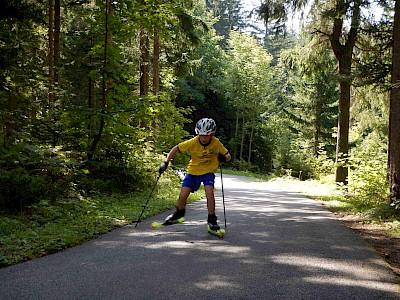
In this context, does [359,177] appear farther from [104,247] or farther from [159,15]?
[104,247]

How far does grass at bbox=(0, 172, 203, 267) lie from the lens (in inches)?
207

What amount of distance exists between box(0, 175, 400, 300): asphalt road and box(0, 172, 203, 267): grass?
11.0 inches

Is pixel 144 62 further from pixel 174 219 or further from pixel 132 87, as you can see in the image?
pixel 174 219

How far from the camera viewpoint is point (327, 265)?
4875mm

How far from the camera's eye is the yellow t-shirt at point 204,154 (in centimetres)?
689

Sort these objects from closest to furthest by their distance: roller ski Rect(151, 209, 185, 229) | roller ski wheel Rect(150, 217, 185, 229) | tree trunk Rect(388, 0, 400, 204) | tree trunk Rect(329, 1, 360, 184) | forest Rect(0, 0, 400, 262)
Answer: roller ski wheel Rect(150, 217, 185, 229)
roller ski Rect(151, 209, 185, 229)
forest Rect(0, 0, 400, 262)
tree trunk Rect(388, 0, 400, 204)
tree trunk Rect(329, 1, 360, 184)

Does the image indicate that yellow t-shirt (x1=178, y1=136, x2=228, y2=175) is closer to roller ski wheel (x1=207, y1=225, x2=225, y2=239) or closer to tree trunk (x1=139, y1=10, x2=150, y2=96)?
roller ski wheel (x1=207, y1=225, x2=225, y2=239)

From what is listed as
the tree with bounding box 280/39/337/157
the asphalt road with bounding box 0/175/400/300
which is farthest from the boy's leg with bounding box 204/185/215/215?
the tree with bounding box 280/39/337/157

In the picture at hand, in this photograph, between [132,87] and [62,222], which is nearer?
[62,222]

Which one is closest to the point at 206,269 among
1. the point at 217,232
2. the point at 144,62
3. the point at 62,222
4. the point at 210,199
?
the point at 217,232

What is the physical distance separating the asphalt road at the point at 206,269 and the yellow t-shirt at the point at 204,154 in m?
1.12

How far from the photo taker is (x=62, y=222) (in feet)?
22.6

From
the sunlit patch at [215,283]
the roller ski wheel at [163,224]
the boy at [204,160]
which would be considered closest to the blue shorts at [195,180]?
the boy at [204,160]

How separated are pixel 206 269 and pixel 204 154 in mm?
2709
